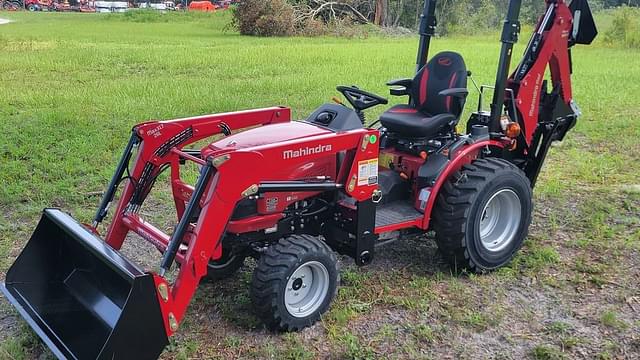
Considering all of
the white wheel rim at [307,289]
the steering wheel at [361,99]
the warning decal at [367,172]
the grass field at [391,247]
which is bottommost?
the grass field at [391,247]

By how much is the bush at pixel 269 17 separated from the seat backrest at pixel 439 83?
19.9 meters

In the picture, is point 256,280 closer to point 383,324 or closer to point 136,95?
point 383,324

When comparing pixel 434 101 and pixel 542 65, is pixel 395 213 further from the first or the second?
pixel 542 65

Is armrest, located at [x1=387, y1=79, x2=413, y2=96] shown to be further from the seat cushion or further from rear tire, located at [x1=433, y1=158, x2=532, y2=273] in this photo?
rear tire, located at [x1=433, y1=158, x2=532, y2=273]

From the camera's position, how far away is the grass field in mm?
3553

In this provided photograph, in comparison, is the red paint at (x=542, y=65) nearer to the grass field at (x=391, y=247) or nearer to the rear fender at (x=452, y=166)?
the rear fender at (x=452, y=166)

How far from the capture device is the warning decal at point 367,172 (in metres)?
3.85

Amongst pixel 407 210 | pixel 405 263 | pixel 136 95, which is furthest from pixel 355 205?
pixel 136 95

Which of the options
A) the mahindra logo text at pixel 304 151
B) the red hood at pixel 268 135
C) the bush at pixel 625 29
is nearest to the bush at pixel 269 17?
the bush at pixel 625 29

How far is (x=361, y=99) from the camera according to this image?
14.3 feet

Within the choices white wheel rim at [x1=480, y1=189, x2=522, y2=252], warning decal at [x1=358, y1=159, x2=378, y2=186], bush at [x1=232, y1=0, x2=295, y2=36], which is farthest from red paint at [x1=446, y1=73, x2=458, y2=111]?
bush at [x1=232, y1=0, x2=295, y2=36]

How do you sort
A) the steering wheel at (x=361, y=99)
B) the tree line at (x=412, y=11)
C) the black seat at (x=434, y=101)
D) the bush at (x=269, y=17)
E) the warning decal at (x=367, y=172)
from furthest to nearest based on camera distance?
the tree line at (x=412, y=11)
the bush at (x=269, y=17)
the black seat at (x=434, y=101)
the steering wheel at (x=361, y=99)
the warning decal at (x=367, y=172)

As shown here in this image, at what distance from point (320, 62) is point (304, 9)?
469 inches

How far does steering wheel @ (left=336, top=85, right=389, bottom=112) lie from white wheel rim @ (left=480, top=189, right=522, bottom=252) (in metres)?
1.12
